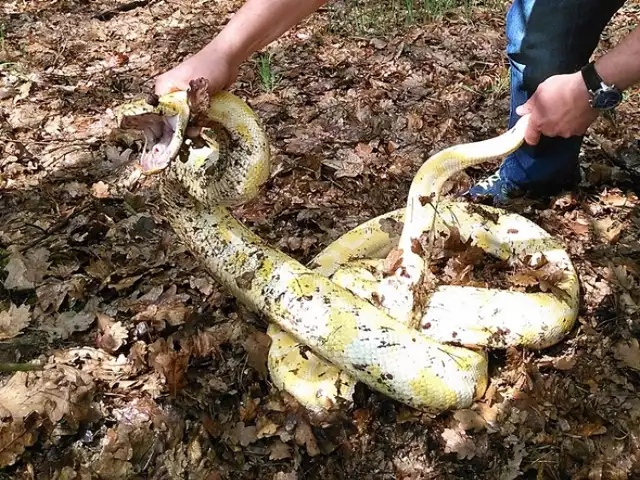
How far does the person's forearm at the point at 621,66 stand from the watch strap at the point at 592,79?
2cm

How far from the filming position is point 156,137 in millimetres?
2812

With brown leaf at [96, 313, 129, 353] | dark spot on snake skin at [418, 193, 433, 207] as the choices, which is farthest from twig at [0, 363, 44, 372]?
dark spot on snake skin at [418, 193, 433, 207]

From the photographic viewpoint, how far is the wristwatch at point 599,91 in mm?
3039

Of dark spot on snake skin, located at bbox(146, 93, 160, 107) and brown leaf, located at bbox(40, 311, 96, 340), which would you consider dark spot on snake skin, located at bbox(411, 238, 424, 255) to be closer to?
dark spot on snake skin, located at bbox(146, 93, 160, 107)

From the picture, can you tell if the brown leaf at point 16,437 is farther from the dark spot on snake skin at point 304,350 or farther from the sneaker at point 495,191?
the sneaker at point 495,191

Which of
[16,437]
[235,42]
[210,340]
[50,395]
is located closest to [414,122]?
[235,42]

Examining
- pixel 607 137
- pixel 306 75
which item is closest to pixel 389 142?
pixel 306 75

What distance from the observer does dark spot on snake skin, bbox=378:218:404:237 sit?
12.3 ft

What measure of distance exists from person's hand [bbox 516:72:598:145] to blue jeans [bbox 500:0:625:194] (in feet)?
2.70

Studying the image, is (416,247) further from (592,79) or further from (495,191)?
(495,191)

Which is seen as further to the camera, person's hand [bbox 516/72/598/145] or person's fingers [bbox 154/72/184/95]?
person's hand [bbox 516/72/598/145]

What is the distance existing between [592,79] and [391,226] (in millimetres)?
1341

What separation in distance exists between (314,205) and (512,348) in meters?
1.74

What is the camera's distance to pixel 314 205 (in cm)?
437
